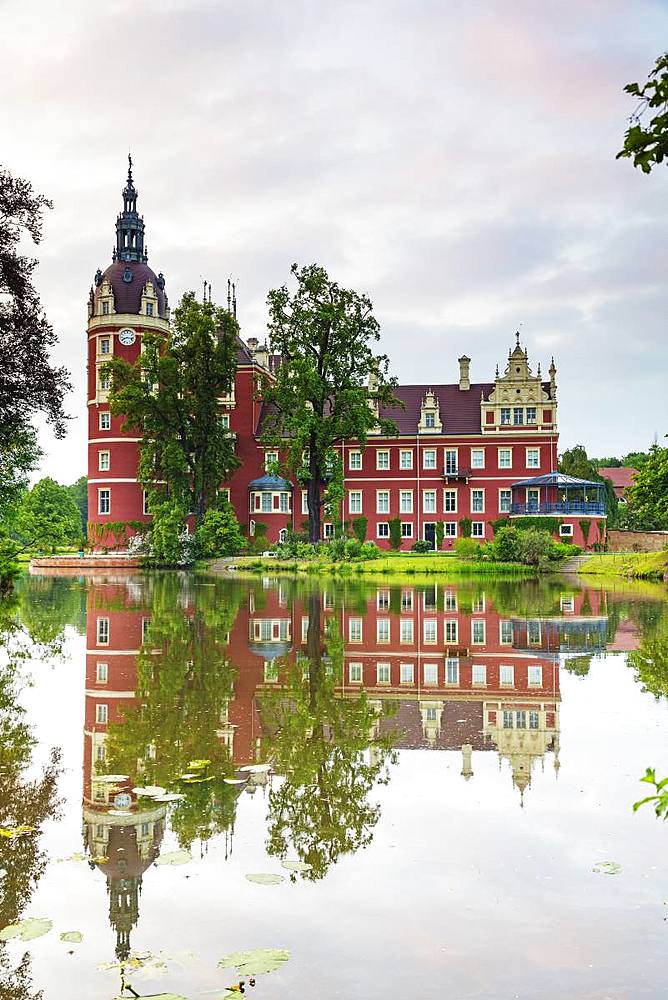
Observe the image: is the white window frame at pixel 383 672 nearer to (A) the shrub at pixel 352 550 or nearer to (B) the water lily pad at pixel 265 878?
(B) the water lily pad at pixel 265 878

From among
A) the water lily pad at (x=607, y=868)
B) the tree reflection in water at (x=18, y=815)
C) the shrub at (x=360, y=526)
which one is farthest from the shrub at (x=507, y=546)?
the water lily pad at (x=607, y=868)

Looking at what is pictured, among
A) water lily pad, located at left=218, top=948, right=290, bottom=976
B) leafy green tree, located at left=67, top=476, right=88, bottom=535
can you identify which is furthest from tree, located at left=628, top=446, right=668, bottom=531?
leafy green tree, located at left=67, top=476, right=88, bottom=535

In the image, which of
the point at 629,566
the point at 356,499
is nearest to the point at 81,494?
the point at 356,499

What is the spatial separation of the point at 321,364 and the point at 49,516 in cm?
3369

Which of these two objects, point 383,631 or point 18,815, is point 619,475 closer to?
point 383,631

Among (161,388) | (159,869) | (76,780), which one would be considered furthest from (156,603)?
(161,388)

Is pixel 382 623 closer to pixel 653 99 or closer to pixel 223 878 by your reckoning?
pixel 223 878

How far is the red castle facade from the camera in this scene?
58.1m

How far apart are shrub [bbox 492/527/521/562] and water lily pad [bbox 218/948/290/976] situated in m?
41.2

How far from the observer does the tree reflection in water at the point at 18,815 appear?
4070 mm

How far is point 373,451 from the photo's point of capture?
62031 mm

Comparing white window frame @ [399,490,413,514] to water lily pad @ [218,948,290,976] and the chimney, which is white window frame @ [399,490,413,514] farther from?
water lily pad @ [218,948,290,976]

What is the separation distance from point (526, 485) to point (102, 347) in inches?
1148

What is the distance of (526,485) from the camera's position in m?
56.5
